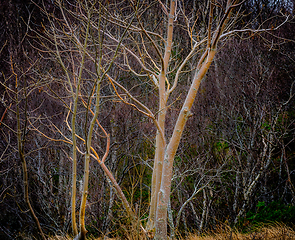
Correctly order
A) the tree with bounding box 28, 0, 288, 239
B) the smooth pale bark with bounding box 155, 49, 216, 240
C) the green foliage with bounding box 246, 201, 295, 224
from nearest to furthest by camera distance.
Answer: the tree with bounding box 28, 0, 288, 239
the smooth pale bark with bounding box 155, 49, 216, 240
the green foliage with bounding box 246, 201, 295, 224

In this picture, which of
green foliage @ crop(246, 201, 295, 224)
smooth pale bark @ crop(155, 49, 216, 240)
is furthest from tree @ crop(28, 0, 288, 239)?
green foliage @ crop(246, 201, 295, 224)

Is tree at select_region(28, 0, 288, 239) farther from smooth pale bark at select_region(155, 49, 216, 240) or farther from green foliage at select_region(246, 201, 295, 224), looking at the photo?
green foliage at select_region(246, 201, 295, 224)

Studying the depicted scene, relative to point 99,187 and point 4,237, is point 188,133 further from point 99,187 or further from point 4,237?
point 4,237

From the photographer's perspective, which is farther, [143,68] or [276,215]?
[276,215]

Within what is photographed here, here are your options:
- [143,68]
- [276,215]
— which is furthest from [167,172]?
[276,215]

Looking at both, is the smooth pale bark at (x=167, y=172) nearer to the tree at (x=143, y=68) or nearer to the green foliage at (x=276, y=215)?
the tree at (x=143, y=68)

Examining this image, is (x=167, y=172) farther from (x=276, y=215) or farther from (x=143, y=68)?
(x=276, y=215)

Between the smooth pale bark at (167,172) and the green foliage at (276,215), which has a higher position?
the smooth pale bark at (167,172)

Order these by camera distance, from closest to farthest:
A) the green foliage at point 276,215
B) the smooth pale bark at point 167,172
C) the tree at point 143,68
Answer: the tree at point 143,68 → the smooth pale bark at point 167,172 → the green foliage at point 276,215

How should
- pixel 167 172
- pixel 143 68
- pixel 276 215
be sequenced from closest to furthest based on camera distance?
pixel 167 172
pixel 143 68
pixel 276 215

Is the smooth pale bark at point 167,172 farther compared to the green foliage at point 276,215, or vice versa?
the green foliage at point 276,215

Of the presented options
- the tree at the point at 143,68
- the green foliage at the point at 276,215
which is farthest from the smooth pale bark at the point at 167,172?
the green foliage at the point at 276,215

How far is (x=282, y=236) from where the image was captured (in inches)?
140

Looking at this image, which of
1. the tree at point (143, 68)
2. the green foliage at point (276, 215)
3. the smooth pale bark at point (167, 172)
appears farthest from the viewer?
the green foliage at point (276, 215)
